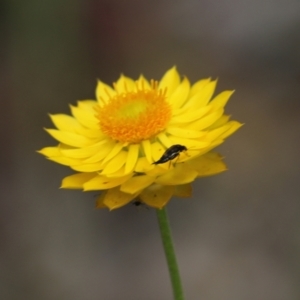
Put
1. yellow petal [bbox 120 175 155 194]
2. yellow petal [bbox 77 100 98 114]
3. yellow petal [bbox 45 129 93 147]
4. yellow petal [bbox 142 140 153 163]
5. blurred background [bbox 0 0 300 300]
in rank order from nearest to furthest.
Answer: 1. yellow petal [bbox 120 175 155 194]
2. yellow petal [bbox 142 140 153 163]
3. yellow petal [bbox 45 129 93 147]
4. yellow petal [bbox 77 100 98 114]
5. blurred background [bbox 0 0 300 300]

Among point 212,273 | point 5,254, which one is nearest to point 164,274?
point 212,273

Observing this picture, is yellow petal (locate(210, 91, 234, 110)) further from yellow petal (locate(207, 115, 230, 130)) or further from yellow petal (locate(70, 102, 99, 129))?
yellow petal (locate(70, 102, 99, 129))

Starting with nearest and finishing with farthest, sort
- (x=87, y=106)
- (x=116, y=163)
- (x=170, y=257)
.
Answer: (x=170, y=257) < (x=116, y=163) < (x=87, y=106)

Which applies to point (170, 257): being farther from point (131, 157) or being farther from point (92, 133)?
point (92, 133)

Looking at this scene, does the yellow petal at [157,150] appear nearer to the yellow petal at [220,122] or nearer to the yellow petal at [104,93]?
the yellow petal at [220,122]

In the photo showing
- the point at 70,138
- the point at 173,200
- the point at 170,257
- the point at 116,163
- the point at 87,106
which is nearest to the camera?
the point at 170,257

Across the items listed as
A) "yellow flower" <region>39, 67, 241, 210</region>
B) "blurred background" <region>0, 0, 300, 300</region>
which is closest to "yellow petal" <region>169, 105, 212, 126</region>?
"yellow flower" <region>39, 67, 241, 210</region>

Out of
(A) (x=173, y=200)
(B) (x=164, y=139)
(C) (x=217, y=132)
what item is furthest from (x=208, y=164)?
(A) (x=173, y=200)
